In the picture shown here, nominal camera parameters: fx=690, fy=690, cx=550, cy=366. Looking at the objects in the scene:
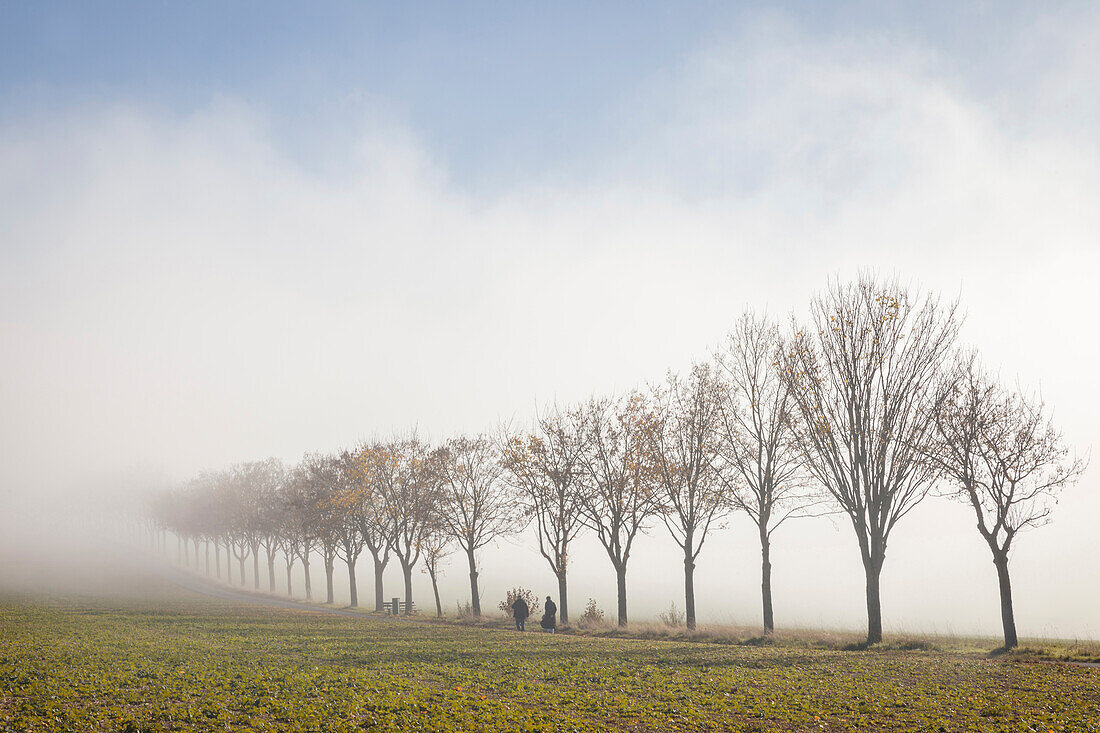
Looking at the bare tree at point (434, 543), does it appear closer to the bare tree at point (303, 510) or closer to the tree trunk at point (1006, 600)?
the bare tree at point (303, 510)

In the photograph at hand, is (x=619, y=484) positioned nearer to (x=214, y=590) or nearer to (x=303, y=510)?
(x=303, y=510)

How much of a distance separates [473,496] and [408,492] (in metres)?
5.84

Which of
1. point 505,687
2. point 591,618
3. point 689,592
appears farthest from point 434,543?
point 505,687

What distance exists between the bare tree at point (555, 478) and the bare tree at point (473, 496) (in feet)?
16.4

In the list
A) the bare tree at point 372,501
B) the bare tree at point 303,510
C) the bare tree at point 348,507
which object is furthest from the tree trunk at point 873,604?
the bare tree at point 303,510

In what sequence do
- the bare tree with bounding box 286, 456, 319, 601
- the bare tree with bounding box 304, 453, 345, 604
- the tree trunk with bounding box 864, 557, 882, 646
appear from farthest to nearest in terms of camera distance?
the bare tree with bounding box 286, 456, 319, 601
the bare tree with bounding box 304, 453, 345, 604
the tree trunk with bounding box 864, 557, 882, 646

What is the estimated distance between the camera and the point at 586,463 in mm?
46469

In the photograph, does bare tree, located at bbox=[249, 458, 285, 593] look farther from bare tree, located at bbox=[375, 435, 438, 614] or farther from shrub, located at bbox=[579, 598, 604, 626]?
→ shrub, located at bbox=[579, 598, 604, 626]

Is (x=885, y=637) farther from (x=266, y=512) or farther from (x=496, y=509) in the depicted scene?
(x=266, y=512)

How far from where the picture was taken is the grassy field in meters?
14.8

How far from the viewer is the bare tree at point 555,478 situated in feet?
153

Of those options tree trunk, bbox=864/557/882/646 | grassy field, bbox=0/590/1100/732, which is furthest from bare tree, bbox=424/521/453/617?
tree trunk, bbox=864/557/882/646

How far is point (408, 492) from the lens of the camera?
56.2 meters

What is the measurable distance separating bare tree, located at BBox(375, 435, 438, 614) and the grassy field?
25.2 metres
